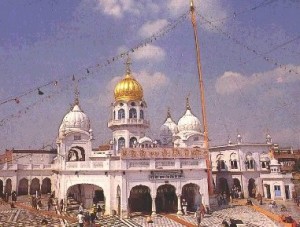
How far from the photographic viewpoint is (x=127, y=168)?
2881cm

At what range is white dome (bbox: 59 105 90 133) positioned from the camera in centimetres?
3638

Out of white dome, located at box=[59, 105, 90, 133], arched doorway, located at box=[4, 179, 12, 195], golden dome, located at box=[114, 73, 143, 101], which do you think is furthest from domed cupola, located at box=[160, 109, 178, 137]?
arched doorway, located at box=[4, 179, 12, 195]

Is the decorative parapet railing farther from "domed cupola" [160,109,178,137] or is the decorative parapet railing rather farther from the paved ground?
"domed cupola" [160,109,178,137]

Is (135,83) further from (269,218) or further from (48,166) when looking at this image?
(269,218)

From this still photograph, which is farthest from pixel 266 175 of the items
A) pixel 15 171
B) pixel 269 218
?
pixel 15 171

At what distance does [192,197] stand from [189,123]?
13736 millimetres

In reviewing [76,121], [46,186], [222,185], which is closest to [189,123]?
[222,185]

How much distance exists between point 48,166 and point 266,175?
28.6 meters

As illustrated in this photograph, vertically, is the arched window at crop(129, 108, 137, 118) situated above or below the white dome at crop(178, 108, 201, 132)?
above

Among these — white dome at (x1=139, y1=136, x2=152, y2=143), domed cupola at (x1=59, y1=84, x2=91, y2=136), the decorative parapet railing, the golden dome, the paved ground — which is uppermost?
the golden dome

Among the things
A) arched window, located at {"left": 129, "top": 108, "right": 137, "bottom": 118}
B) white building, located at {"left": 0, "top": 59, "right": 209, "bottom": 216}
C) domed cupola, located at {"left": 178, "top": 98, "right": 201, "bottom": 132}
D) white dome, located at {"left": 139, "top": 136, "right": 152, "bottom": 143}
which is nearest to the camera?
white building, located at {"left": 0, "top": 59, "right": 209, "bottom": 216}

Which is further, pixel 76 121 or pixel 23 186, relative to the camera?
pixel 23 186

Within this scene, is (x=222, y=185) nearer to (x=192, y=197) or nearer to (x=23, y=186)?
(x=192, y=197)

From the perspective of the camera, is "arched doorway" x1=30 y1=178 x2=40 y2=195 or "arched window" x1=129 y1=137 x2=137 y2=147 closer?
"arched window" x1=129 y1=137 x2=137 y2=147
